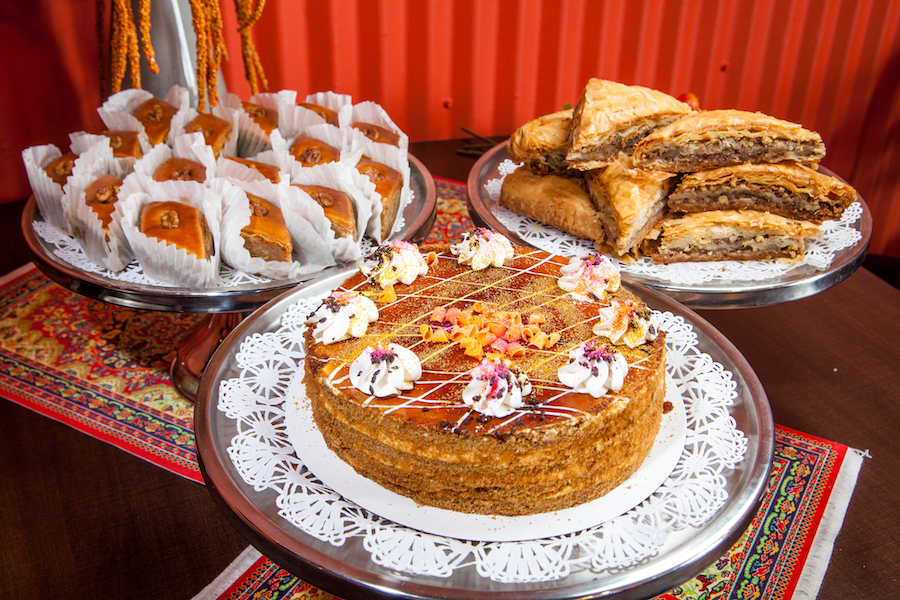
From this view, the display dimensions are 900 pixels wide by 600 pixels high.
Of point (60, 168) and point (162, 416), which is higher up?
point (60, 168)

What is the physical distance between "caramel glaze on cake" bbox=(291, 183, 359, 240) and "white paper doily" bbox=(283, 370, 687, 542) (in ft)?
2.05

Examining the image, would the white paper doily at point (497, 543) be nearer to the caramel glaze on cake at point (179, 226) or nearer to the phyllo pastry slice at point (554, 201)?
the caramel glaze on cake at point (179, 226)

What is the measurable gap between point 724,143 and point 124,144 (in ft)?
5.73

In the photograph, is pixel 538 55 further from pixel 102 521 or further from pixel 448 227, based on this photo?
pixel 102 521

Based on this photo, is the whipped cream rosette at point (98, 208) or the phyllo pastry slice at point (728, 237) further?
the phyllo pastry slice at point (728, 237)

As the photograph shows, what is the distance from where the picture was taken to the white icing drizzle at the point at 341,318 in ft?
4.47

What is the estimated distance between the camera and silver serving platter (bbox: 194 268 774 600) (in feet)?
3.24

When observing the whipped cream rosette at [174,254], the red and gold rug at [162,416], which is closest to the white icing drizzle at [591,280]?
the red and gold rug at [162,416]

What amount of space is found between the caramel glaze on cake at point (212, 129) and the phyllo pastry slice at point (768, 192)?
1.35m

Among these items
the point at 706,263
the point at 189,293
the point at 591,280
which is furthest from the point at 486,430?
the point at 706,263

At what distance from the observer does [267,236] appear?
69.3 inches

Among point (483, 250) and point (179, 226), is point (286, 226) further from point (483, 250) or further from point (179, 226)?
point (483, 250)

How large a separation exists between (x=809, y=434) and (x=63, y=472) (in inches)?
69.7

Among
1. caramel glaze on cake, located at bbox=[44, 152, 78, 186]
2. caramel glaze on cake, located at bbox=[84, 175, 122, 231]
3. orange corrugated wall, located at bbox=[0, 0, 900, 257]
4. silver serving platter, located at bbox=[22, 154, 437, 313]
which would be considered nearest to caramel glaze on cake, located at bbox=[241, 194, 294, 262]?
silver serving platter, located at bbox=[22, 154, 437, 313]
